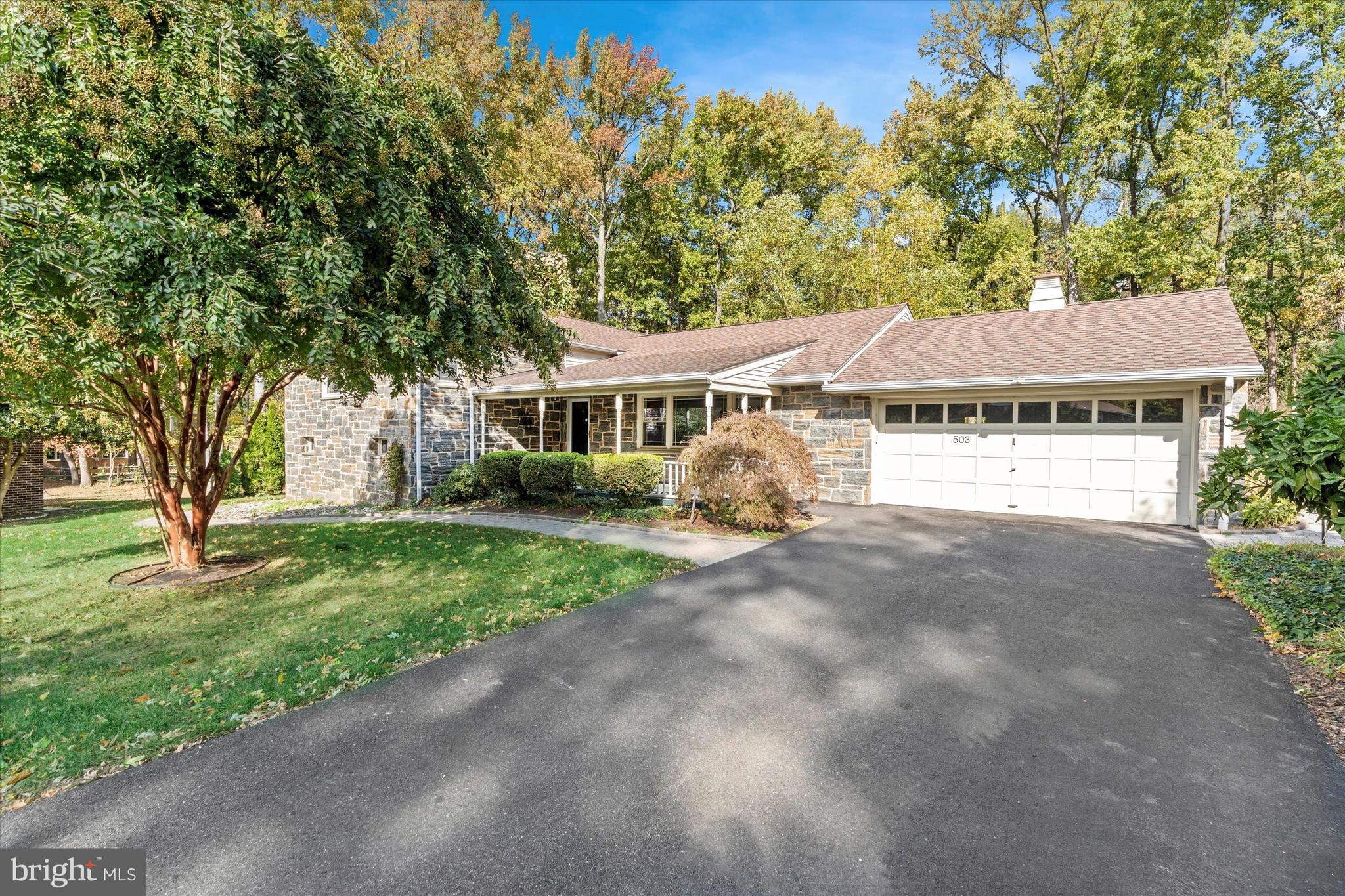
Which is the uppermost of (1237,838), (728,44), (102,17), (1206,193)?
(728,44)

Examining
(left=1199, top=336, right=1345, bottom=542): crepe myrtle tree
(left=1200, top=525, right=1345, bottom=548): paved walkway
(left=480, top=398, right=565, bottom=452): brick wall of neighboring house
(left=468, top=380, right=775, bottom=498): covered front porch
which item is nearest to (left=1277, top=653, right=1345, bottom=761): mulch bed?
(left=1199, top=336, right=1345, bottom=542): crepe myrtle tree

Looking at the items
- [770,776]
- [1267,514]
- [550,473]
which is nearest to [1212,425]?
[1267,514]

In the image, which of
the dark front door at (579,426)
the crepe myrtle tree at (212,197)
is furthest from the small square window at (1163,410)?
the dark front door at (579,426)

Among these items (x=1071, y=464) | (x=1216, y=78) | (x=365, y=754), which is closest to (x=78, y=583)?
(x=365, y=754)

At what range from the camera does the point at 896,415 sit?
12125 millimetres

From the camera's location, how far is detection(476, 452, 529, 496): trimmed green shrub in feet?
41.2

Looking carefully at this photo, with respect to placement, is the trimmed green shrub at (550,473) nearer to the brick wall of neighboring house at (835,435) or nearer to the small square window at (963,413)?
the brick wall of neighboring house at (835,435)

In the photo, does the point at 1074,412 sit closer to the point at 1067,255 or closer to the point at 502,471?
the point at 502,471

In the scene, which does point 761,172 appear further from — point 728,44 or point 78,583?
point 78,583

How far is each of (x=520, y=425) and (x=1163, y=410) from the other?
43.1 ft

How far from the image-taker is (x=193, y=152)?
4422 millimetres

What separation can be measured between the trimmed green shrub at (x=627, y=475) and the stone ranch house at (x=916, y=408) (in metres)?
0.53

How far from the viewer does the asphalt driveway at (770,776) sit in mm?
2281

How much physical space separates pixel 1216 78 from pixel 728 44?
644 inches
